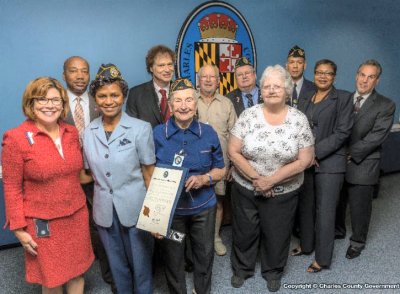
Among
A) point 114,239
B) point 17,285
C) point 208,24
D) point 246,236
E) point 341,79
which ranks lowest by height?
point 17,285

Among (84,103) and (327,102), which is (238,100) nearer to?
(327,102)

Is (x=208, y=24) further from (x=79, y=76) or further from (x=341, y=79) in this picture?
(x=341, y=79)

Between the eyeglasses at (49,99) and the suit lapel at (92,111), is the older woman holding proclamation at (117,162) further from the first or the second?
A: the suit lapel at (92,111)

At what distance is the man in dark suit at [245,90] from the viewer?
2996 mm

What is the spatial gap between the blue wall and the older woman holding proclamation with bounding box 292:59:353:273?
1581mm

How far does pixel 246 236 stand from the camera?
8.21 ft

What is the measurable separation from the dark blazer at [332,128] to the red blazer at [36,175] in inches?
68.3

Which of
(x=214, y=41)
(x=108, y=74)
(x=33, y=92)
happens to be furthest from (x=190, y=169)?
(x=214, y=41)

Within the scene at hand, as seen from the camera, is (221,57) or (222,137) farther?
(221,57)

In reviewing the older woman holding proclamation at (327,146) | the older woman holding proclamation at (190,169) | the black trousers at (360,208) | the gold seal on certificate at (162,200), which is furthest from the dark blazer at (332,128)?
the gold seal on certificate at (162,200)

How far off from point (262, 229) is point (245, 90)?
123 cm

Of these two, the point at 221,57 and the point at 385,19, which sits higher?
the point at 385,19

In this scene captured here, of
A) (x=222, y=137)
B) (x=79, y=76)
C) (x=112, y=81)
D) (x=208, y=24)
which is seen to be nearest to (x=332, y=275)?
(x=222, y=137)

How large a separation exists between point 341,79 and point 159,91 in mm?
3107
